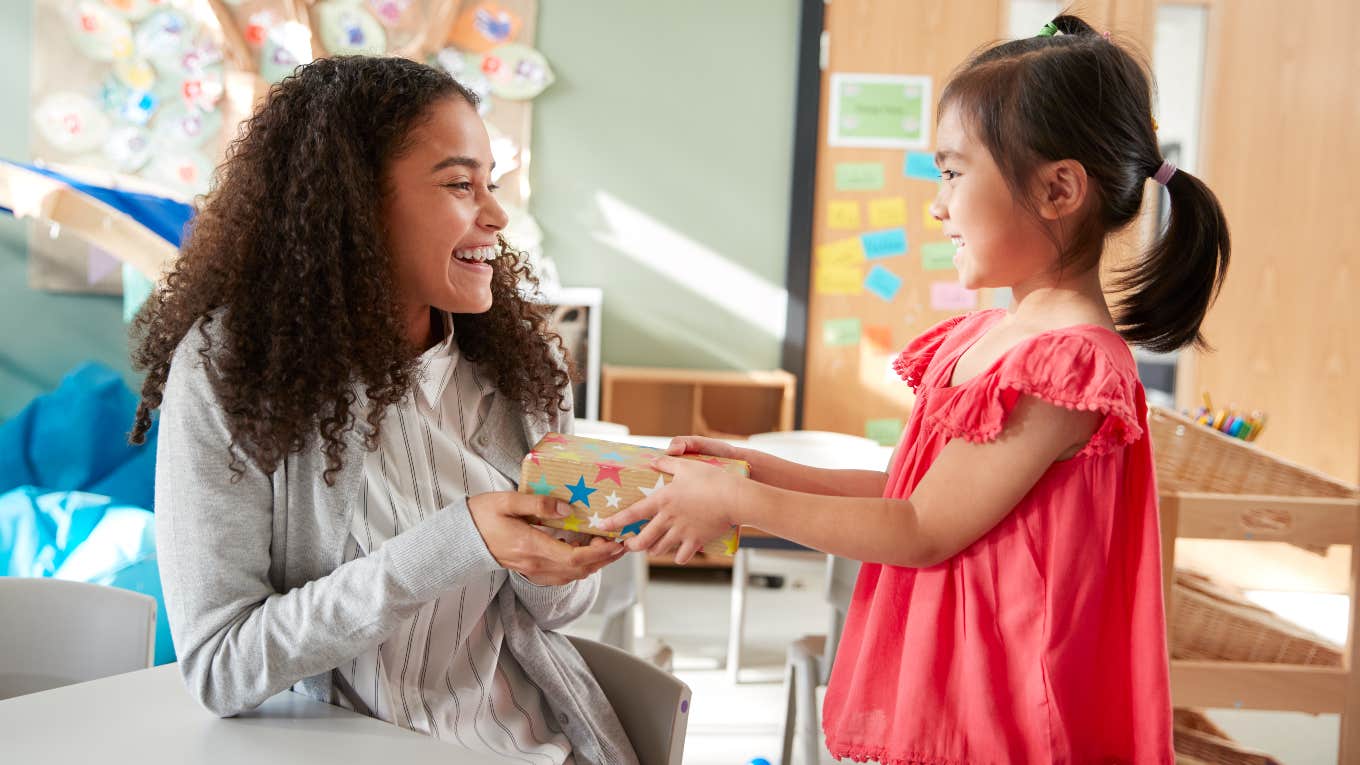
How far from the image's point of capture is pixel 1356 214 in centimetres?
443

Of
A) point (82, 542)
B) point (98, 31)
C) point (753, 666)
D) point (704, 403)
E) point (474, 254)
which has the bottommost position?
point (753, 666)

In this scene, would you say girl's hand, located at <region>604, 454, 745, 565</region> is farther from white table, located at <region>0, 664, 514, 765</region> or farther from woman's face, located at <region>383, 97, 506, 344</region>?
woman's face, located at <region>383, 97, 506, 344</region>

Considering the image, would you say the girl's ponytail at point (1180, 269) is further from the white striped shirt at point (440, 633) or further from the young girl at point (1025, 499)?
the white striped shirt at point (440, 633)

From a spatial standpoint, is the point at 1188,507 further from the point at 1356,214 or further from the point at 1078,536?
the point at 1356,214

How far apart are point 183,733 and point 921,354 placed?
921mm

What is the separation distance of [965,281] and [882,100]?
346cm

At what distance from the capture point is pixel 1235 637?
7.54ft

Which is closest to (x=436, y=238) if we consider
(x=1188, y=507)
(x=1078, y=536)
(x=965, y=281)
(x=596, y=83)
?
(x=965, y=281)

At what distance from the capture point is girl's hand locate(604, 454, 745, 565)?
1.06 m

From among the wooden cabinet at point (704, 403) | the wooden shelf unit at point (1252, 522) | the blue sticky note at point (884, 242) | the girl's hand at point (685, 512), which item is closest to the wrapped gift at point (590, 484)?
the girl's hand at point (685, 512)

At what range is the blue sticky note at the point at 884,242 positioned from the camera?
447 cm

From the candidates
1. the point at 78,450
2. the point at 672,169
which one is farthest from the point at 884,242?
the point at 78,450

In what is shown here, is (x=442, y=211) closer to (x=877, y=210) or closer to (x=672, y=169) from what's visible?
(x=672, y=169)

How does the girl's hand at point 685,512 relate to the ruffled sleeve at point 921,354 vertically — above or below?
below
